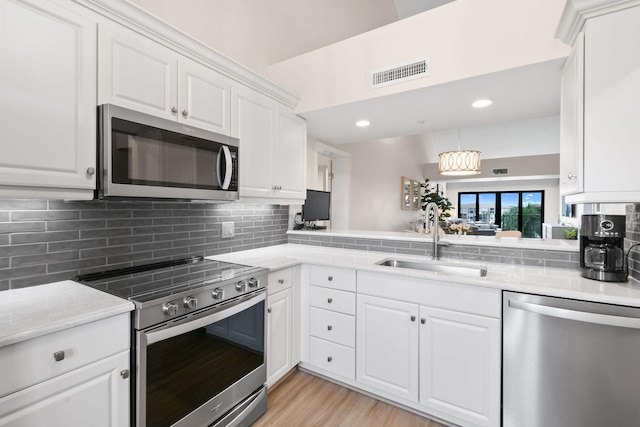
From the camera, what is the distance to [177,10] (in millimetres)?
2232

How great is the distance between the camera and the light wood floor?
189 cm

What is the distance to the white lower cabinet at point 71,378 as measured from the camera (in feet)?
3.21

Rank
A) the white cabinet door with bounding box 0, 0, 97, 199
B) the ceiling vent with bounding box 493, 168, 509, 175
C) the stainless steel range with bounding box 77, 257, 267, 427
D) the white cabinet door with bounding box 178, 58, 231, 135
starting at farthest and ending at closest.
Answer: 1. the ceiling vent with bounding box 493, 168, 509, 175
2. the white cabinet door with bounding box 178, 58, 231, 135
3. the stainless steel range with bounding box 77, 257, 267, 427
4. the white cabinet door with bounding box 0, 0, 97, 199

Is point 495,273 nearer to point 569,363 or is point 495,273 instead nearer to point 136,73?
point 569,363

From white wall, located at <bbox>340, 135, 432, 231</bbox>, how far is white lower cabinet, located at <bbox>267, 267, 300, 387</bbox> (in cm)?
261

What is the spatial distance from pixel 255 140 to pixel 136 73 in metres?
0.89

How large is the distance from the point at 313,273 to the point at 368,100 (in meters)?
1.42

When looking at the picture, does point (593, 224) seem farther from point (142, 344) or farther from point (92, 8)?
point (92, 8)

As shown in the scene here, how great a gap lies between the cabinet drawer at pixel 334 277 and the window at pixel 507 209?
10.2 m

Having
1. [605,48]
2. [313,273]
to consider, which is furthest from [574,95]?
[313,273]

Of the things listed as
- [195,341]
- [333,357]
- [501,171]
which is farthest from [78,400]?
[501,171]

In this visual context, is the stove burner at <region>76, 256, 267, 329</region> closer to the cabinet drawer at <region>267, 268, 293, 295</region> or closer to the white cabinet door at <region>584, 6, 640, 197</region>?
the cabinet drawer at <region>267, 268, 293, 295</region>

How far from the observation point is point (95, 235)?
1.70m

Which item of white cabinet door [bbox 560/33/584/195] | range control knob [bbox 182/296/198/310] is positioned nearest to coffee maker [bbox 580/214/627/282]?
white cabinet door [bbox 560/33/584/195]
